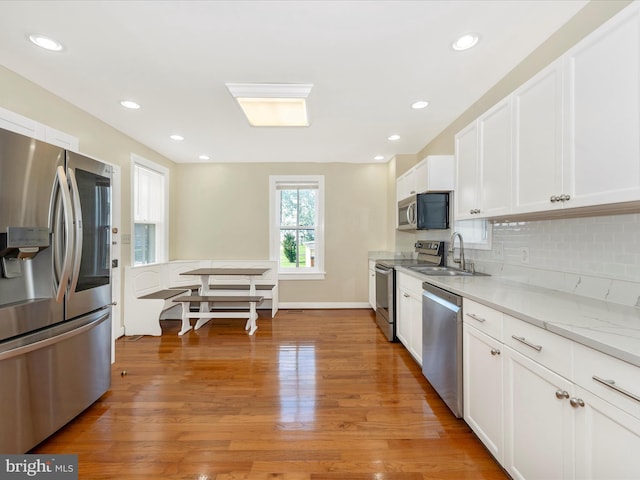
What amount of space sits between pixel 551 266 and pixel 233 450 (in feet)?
7.63

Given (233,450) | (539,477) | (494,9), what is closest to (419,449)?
(539,477)

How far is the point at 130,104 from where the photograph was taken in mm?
2818

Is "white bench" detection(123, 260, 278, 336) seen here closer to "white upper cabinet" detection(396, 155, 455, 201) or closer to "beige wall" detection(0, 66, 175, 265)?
"beige wall" detection(0, 66, 175, 265)

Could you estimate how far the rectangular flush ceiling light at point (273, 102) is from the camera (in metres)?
2.46

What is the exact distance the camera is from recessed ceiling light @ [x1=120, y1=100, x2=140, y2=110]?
109 inches

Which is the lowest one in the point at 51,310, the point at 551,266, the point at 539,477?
the point at 539,477

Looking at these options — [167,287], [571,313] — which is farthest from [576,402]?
[167,287]

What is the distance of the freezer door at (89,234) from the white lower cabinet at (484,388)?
8.26 feet

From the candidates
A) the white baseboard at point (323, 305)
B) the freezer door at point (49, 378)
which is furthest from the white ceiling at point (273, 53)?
the white baseboard at point (323, 305)

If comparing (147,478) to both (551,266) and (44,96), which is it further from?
(44,96)

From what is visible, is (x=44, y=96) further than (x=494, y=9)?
Yes

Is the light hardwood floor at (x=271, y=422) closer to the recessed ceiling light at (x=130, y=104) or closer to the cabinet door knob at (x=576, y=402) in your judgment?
the cabinet door knob at (x=576, y=402)

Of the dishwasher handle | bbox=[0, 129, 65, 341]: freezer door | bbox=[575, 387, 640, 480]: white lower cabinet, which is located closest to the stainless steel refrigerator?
bbox=[0, 129, 65, 341]: freezer door

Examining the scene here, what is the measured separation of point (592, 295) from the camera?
1606mm
